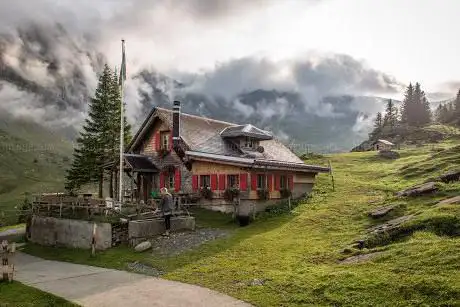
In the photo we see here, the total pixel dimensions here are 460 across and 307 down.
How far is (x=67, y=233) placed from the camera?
2742 cm

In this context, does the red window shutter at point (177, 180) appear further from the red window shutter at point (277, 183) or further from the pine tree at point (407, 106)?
the pine tree at point (407, 106)

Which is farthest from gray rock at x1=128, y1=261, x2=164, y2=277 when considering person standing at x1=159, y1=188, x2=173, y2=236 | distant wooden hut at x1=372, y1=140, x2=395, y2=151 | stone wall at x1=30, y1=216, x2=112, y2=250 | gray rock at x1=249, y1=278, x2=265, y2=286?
distant wooden hut at x1=372, y1=140, x2=395, y2=151

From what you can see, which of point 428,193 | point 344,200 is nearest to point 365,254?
point 428,193

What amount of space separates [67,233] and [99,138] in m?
20.3

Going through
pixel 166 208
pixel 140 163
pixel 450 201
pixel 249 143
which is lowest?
pixel 166 208

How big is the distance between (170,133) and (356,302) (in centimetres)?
2771

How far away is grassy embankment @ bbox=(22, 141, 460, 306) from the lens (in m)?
12.3

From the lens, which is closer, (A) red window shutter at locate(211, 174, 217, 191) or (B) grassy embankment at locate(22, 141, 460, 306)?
(B) grassy embankment at locate(22, 141, 460, 306)

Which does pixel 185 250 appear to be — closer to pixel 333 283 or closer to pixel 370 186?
pixel 333 283

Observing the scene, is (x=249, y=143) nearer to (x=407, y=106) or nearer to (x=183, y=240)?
(x=183, y=240)

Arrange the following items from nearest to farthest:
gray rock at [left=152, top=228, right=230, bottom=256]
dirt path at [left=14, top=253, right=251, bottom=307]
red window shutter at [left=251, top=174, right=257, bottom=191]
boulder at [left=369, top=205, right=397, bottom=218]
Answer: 1. dirt path at [left=14, top=253, right=251, bottom=307]
2. gray rock at [left=152, top=228, right=230, bottom=256]
3. boulder at [left=369, top=205, right=397, bottom=218]
4. red window shutter at [left=251, top=174, right=257, bottom=191]

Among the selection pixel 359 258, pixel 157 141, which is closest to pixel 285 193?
pixel 157 141

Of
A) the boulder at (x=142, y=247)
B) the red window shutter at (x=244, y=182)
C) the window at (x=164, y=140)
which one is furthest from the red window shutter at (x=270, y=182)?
the boulder at (x=142, y=247)

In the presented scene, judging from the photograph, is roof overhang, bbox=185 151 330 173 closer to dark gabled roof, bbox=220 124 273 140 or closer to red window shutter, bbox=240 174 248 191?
red window shutter, bbox=240 174 248 191
